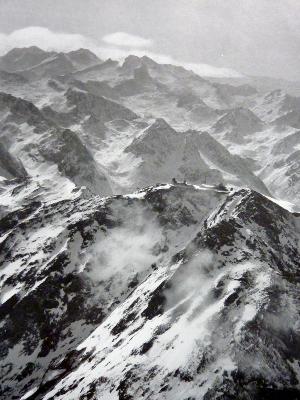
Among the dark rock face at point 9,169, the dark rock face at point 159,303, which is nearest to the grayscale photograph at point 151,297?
the dark rock face at point 159,303

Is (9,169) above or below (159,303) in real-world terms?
above

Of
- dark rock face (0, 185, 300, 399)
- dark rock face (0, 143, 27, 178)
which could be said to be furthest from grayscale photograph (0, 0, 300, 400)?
dark rock face (0, 143, 27, 178)

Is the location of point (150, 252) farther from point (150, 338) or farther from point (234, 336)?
point (234, 336)

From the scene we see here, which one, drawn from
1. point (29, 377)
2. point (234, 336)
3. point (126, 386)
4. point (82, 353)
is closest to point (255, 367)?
point (234, 336)

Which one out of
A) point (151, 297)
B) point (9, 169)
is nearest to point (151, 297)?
point (151, 297)

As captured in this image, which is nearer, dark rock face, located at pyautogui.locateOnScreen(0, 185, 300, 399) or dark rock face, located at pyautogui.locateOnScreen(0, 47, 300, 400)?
dark rock face, located at pyautogui.locateOnScreen(0, 185, 300, 399)

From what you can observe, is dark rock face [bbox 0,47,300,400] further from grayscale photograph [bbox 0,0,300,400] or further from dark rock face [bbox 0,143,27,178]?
dark rock face [bbox 0,143,27,178]

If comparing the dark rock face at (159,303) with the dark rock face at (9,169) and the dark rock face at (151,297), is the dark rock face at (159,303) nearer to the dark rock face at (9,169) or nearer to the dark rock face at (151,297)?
the dark rock face at (151,297)

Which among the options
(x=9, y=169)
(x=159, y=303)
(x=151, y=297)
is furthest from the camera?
(x=9, y=169)

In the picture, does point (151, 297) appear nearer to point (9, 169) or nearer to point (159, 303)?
point (159, 303)

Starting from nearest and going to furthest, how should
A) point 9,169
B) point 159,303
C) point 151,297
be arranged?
point 159,303 → point 151,297 → point 9,169

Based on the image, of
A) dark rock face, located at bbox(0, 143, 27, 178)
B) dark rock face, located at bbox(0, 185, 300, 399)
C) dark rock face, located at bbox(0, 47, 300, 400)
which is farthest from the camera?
dark rock face, located at bbox(0, 143, 27, 178)

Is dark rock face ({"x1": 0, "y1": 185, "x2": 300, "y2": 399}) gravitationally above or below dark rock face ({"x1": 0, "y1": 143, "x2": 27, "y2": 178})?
below
